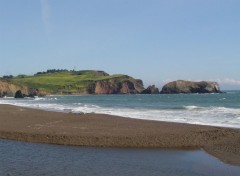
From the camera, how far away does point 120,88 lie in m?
197

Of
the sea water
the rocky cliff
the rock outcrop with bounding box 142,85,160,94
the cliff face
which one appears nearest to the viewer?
the sea water

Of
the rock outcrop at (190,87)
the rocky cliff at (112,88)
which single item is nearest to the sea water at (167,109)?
the rock outcrop at (190,87)

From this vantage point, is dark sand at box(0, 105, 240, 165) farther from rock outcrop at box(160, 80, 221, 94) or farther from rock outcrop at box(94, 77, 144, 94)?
rock outcrop at box(94, 77, 144, 94)

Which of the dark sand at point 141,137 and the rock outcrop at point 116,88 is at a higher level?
the rock outcrop at point 116,88

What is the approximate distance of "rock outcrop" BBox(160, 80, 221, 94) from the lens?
18125 centimetres

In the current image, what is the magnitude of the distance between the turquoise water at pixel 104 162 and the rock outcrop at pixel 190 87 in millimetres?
164064

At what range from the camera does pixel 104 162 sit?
52.5 feet

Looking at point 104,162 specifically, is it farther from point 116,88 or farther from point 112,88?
point 112,88

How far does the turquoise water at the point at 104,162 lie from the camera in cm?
1427

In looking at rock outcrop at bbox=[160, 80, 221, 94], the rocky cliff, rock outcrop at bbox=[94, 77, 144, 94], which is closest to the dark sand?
rock outcrop at bbox=[160, 80, 221, 94]

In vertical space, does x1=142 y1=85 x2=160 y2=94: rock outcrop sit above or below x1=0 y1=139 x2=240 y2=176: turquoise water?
above

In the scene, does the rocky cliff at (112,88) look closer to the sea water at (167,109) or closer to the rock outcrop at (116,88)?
the rock outcrop at (116,88)

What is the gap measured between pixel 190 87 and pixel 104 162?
560 feet

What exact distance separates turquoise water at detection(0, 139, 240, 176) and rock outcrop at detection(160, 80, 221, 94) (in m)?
164
